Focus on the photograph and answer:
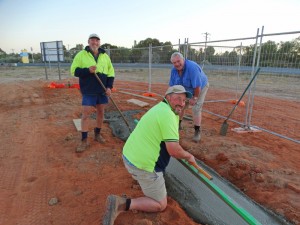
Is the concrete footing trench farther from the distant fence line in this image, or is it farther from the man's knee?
the distant fence line

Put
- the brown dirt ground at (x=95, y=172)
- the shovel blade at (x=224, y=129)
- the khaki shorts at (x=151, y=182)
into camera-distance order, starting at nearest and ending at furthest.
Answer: the khaki shorts at (x=151, y=182) < the brown dirt ground at (x=95, y=172) < the shovel blade at (x=224, y=129)

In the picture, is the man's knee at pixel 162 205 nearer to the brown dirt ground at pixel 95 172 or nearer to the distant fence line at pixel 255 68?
the brown dirt ground at pixel 95 172

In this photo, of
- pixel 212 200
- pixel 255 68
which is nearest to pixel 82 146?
pixel 212 200

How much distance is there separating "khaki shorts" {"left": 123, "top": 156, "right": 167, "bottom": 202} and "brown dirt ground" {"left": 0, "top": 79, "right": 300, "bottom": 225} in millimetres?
233

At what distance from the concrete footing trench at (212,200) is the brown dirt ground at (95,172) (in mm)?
149

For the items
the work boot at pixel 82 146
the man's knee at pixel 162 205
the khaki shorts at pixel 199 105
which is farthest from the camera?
the khaki shorts at pixel 199 105

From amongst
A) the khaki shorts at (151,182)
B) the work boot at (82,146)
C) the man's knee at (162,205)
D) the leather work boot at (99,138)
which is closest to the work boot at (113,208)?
the khaki shorts at (151,182)

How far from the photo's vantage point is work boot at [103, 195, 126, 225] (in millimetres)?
2381

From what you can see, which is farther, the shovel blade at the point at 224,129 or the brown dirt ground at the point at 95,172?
the shovel blade at the point at 224,129

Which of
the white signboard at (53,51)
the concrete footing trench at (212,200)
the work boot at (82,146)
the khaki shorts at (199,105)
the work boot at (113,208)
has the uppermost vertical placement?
the white signboard at (53,51)

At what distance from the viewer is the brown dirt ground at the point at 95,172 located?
9.09ft

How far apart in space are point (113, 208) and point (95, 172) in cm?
133

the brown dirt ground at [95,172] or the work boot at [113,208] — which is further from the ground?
the work boot at [113,208]

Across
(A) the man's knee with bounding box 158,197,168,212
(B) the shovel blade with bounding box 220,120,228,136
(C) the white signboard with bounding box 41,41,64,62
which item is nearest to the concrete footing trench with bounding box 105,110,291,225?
(A) the man's knee with bounding box 158,197,168,212
